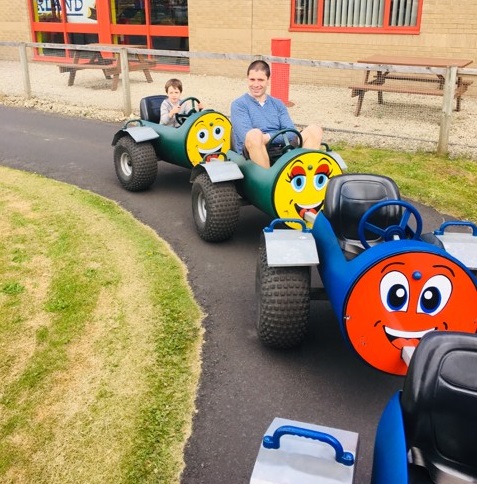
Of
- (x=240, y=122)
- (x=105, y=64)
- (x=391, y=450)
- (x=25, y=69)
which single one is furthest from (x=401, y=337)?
(x=105, y=64)

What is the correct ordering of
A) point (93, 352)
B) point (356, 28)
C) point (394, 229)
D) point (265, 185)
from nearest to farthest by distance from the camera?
point (394, 229), point (93, 352), point (265, 185), point (356, 28)

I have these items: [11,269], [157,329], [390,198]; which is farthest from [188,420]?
[11,269]

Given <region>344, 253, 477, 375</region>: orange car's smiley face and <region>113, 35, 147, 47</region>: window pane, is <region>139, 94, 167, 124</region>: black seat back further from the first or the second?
<region>113, 35, 147, 47</region>: window pane

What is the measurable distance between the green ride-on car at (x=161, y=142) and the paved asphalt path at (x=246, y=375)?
56cm

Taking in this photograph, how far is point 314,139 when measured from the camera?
5.05m

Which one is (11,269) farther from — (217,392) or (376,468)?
(376,468)

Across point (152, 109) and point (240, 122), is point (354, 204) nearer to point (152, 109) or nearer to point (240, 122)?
point (240, 122)

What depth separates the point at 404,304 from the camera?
2949mm

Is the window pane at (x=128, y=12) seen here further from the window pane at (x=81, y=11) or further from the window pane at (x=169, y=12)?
the window pane at (x=81, y=11)

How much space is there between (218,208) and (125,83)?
6.27m

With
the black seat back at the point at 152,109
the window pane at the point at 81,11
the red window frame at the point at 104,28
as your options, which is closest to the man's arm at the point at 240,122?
the black seat back at the point at 152,109

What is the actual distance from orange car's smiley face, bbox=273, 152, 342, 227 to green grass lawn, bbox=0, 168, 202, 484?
3.20ft

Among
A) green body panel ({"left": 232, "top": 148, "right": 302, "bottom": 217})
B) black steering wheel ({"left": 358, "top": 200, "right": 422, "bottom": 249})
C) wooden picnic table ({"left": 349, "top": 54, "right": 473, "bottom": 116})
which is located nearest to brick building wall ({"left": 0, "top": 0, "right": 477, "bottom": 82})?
wooden picnic table ({"left": 349, "top": 54, "right": 473, "bottom": 116})

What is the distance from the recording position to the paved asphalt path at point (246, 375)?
2.94 meters
